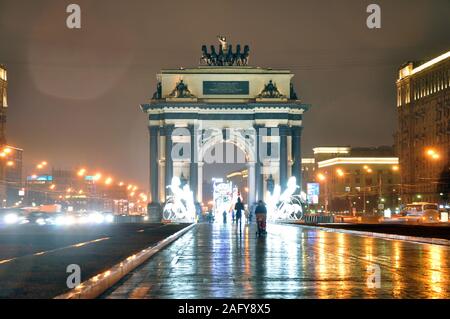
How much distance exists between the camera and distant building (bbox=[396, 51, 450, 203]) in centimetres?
13461

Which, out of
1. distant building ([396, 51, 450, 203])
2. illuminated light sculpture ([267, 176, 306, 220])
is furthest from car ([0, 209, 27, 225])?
distant building ([396, 51, 450, 203])

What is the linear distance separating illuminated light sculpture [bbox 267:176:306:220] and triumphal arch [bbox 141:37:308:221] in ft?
17.2

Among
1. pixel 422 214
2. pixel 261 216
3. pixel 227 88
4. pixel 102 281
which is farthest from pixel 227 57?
pixel 102 281

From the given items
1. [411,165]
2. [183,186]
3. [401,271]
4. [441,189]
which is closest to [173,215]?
[183,186]

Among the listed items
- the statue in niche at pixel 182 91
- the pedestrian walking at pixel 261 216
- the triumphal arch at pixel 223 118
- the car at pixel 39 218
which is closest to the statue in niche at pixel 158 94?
the triumphal arch at pixel 223 118

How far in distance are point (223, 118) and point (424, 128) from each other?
→ 181ft

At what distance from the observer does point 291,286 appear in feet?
47.6

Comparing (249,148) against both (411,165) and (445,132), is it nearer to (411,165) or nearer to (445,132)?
(445,132)

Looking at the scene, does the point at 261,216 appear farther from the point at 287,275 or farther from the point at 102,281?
the point at 102,281

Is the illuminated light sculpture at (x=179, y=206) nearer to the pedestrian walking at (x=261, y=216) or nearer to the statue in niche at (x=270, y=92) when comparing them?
the statue in niche at (x=270, y=92)

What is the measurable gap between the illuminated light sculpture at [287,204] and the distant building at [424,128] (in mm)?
38053

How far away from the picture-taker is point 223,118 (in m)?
103
